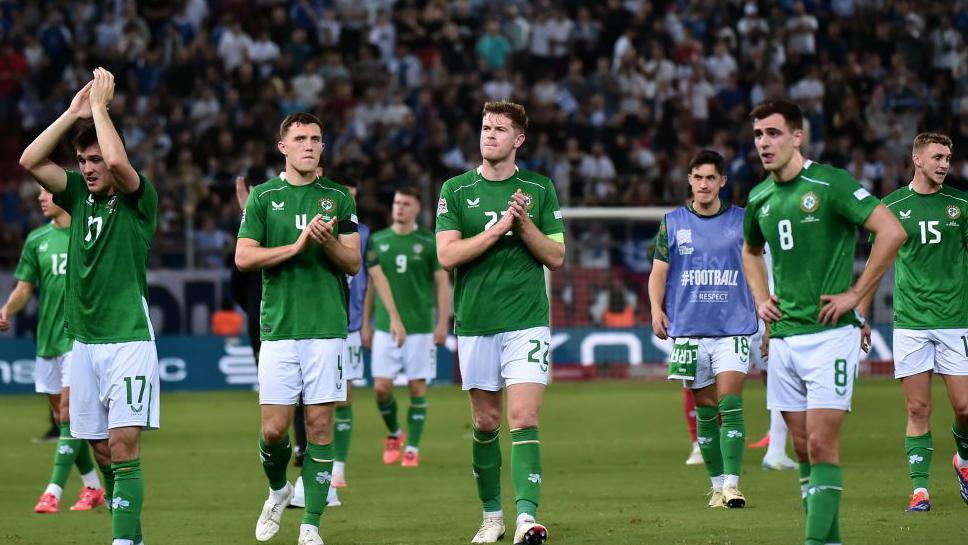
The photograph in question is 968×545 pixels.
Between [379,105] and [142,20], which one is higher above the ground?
[142,20]


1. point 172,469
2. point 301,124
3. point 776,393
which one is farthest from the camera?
point 172,469

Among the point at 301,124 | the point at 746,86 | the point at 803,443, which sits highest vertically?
the point at 746,86

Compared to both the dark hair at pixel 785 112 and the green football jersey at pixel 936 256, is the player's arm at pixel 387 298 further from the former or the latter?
the dark hair at pixel 785 112

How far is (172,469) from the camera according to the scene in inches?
537

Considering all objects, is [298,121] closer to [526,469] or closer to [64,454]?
[526,469]

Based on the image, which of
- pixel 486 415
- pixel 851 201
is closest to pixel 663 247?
pixel 486 415

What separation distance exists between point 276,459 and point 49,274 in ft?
13.1

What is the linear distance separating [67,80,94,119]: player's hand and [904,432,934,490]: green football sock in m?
6.10

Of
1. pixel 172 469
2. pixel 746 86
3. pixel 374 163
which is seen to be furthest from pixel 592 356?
pixel 172 469

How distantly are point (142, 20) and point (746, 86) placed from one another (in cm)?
1219

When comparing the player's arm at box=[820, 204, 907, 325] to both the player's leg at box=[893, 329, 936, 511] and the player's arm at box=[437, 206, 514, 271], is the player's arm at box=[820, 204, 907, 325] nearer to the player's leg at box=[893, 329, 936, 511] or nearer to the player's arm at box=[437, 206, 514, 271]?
the player's arm at box=[437, 206, 514, 271]

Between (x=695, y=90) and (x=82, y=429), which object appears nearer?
(x=82, y=429)

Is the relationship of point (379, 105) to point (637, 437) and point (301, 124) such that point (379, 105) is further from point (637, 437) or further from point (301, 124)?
point (301, 124)

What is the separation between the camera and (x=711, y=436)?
10578mm
